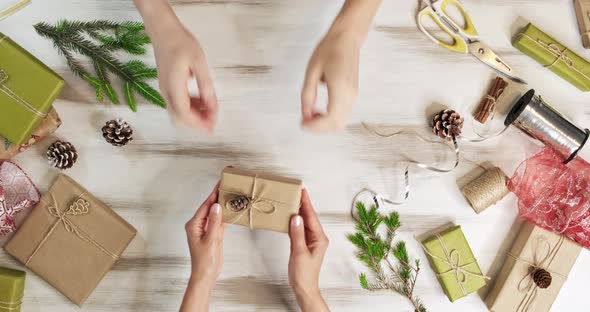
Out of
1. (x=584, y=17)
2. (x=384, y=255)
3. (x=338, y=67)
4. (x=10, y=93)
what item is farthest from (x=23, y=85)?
(x=584, y=17)

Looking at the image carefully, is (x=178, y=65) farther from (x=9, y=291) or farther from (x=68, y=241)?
(x=9, y=291)

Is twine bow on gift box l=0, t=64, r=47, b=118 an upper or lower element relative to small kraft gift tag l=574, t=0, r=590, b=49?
lower

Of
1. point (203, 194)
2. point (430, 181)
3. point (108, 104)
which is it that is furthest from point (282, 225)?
point (108, 104)

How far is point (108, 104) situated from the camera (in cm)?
129

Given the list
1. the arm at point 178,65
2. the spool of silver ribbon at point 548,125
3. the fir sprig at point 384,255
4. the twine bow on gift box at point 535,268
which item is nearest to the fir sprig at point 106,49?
the arm at point 178,65

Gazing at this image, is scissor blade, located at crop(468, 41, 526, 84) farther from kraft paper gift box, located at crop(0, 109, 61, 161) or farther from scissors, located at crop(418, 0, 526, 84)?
kraft paper gift box, located at crop(0, 109, 61, 161)

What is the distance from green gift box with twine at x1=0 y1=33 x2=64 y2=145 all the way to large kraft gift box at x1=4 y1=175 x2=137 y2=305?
19 cm

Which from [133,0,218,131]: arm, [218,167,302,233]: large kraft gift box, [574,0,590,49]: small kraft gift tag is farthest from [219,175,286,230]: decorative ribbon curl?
[574,0,590,49]: small kraft gift tag

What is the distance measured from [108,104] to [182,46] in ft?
1.43

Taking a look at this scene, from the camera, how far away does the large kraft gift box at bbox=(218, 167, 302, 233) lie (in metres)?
1.12

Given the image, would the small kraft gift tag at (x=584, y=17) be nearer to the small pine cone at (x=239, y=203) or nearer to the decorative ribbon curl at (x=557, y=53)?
the decorative ribbon curl at (x=557, y=53)

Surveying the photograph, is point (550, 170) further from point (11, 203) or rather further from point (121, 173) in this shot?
point (11, 203)

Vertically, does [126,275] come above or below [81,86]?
below

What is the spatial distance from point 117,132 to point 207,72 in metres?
0.40
